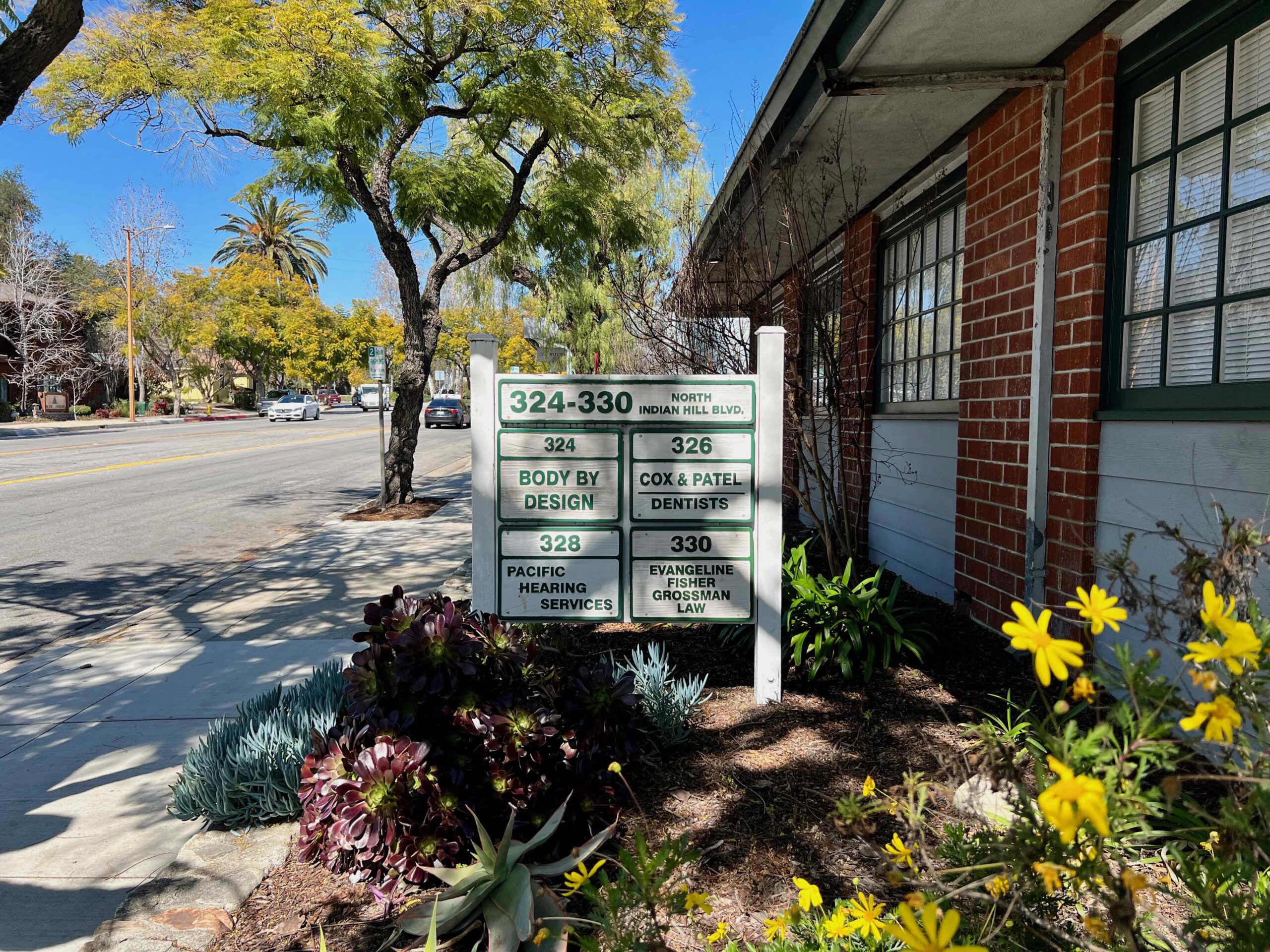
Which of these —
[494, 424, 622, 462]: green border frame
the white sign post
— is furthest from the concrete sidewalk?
[494, 424, 622, 462]: green border frame

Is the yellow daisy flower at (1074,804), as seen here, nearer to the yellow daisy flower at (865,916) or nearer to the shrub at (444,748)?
the yellow daisy flower at (865,916)

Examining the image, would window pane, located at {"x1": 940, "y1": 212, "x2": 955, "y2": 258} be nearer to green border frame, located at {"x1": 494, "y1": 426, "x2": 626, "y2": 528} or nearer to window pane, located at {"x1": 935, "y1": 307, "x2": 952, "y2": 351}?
window pane, located at {"x1": 935, "y1": 307, "x2": 952, "y2": 351}

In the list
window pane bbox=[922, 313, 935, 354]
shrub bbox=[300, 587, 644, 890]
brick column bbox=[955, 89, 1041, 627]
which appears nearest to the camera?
shrub bbox=[300, 587, 644, 890]

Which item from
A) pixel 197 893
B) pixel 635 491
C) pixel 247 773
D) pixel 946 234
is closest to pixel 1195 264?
pixel 635 491

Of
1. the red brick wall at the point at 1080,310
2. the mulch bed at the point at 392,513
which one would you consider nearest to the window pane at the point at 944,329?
the red brick wall at the point at 1080,310

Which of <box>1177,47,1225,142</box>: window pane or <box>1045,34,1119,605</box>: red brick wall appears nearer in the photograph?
<box>1177,47,1225,142</box>: window pane

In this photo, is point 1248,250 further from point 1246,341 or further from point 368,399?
point 368,399

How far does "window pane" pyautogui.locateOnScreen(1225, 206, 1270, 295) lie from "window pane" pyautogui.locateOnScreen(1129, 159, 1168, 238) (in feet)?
1.28

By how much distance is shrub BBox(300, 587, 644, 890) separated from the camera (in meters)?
2.51

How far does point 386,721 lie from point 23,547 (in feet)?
28.3

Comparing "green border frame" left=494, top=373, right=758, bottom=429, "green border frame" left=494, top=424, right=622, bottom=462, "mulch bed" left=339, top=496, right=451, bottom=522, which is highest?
"green border frame" left=494, top=373, right=758, bottom=429

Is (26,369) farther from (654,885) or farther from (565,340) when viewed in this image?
(654,885)

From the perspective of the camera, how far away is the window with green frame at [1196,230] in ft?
10.3

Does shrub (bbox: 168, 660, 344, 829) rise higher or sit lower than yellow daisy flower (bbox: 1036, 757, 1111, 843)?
lower
